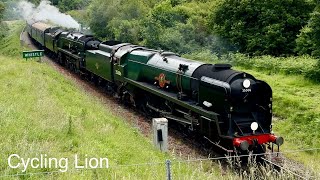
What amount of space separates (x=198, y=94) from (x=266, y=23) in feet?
51.9

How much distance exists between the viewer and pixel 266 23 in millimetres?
26203

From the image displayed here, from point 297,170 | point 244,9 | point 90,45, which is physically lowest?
point 297,170

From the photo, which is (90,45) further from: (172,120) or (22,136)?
(22,136)

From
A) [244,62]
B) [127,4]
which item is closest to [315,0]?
[244,62]

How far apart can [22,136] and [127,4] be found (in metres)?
32.0

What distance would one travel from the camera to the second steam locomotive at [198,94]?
1090 cm

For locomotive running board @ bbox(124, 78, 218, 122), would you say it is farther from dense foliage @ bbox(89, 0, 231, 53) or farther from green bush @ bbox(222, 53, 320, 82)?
dense foliage @ bbox(89, 0, 231, 53)

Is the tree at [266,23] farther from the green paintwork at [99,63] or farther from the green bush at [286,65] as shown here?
the green paintwork at [99,63]

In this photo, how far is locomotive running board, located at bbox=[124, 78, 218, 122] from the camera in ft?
36.9

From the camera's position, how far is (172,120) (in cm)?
1448

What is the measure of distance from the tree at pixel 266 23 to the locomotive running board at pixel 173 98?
12695mm

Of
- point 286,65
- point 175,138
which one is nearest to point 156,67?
point 175,138

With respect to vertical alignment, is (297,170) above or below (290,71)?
below

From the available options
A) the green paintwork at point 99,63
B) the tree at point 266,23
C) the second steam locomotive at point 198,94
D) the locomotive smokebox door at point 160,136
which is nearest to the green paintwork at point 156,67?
the second steam locomotive at point 198,94
